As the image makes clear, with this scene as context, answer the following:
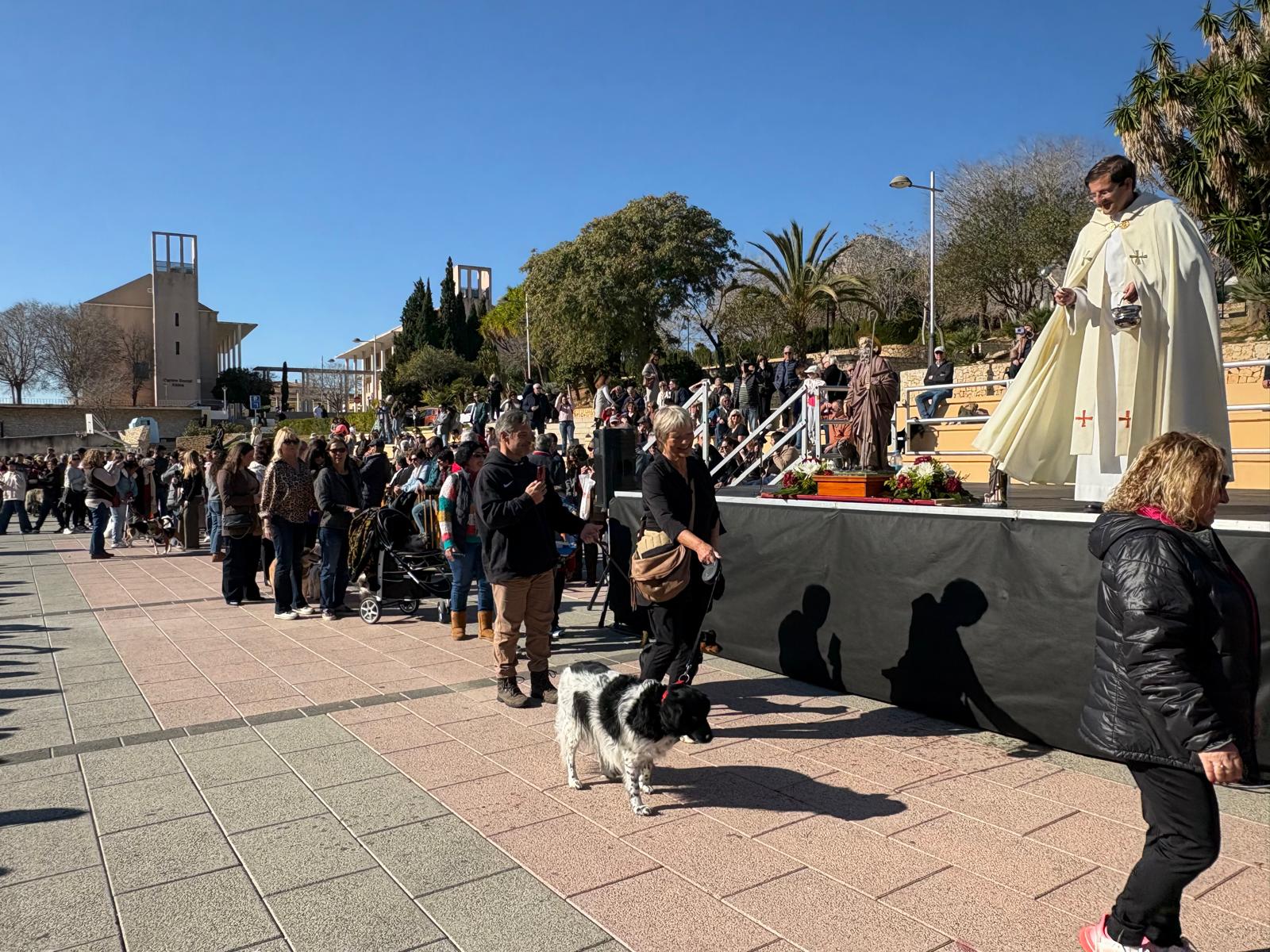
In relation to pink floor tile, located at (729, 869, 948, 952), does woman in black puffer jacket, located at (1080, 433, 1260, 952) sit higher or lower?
higher

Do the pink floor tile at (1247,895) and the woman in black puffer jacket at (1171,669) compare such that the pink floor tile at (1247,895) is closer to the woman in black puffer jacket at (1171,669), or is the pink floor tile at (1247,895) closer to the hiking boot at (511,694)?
the woman in black puffer jacket at (1171,669)

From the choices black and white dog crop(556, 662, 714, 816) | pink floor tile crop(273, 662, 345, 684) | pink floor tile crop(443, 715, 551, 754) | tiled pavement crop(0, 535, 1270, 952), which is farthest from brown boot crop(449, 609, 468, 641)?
black and white dog crop(556, 662, 714, 816)

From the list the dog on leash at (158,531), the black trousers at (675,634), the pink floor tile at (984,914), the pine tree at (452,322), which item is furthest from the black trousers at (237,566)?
the pine tree at (452,322)

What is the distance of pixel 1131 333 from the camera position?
15.3 feet

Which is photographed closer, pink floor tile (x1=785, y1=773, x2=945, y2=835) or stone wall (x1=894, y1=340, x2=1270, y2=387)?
pink floor tile (x1=785, y1=773, x2=945, y2=835)

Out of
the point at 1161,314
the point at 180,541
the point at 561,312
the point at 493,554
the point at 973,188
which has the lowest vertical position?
the point at 180,541

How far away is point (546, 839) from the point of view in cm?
374

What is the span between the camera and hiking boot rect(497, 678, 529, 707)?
5.70 m

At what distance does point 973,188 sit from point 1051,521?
123ft

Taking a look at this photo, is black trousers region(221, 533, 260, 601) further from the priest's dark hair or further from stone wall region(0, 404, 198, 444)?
stone wall region(0, 404, 198, 444)

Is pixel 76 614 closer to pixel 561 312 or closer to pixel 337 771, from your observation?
pixel 337 771

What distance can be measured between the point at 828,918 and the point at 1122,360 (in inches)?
128

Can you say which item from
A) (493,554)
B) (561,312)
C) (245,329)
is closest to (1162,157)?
(493,554)

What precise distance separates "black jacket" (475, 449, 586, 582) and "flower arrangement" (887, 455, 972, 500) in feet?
7.49
